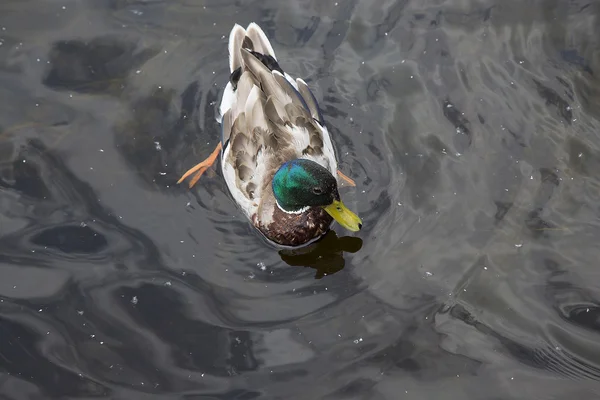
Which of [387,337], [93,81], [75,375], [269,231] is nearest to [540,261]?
[387,337]

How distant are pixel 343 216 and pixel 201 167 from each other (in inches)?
55.7

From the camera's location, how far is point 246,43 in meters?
6.70

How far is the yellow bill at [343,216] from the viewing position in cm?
579

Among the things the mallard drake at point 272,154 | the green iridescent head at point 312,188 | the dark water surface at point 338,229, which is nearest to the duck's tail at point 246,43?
the mallard drake at point 272,154

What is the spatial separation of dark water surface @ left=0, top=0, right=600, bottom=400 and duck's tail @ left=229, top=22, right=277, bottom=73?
1.41 feet

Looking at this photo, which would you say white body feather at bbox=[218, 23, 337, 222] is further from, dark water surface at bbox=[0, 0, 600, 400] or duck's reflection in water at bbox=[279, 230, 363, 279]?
duck's reflection in water at bbox=[279, 230, 363, 279]

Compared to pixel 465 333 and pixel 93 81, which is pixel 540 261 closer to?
pixel 465 333

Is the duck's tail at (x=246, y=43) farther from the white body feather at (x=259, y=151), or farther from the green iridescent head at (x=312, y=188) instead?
the green iridescent head at (x=312, y=188)

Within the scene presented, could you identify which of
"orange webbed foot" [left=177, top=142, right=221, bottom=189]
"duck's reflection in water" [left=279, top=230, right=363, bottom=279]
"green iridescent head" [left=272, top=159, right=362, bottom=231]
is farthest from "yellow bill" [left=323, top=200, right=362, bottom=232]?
"orange webbed foot" [left=177, top=142, right=221, bottom=189]

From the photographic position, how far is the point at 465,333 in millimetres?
5539

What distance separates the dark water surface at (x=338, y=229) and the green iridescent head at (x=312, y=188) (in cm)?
37

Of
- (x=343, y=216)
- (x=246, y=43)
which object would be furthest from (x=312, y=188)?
(x=246, y=43)

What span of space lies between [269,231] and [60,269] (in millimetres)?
1579

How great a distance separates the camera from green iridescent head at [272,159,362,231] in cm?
569
